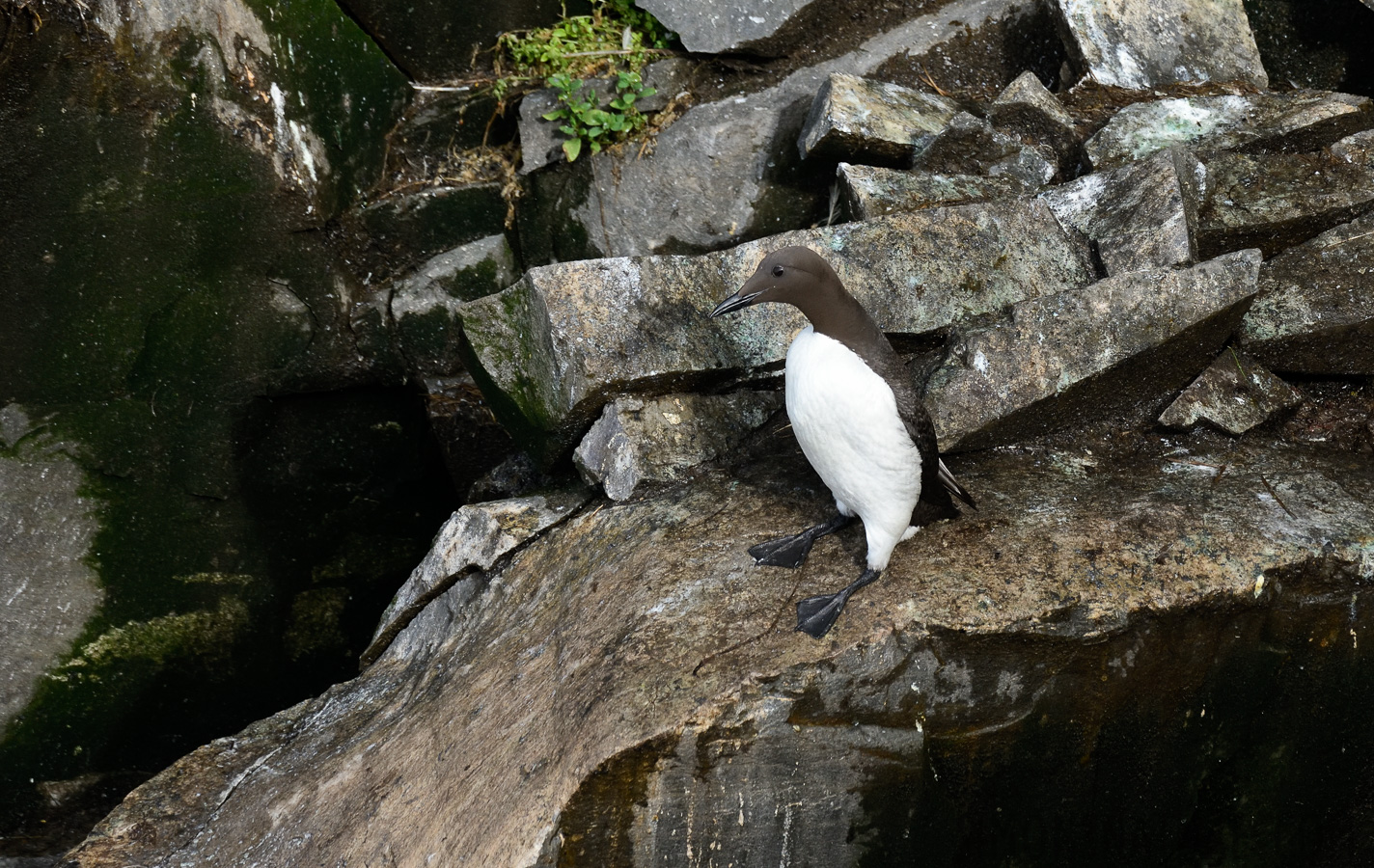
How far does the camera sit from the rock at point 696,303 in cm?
427

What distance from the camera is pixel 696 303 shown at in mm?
4430

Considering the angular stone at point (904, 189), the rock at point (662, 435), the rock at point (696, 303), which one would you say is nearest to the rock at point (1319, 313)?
the rock at point (696, 303)

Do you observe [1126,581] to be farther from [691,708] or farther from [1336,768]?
[691,708]

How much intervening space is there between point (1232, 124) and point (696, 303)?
2.86 meters

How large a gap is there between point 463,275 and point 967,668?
11.7ft

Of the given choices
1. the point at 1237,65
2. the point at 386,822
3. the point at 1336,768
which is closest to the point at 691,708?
the point at 386,822

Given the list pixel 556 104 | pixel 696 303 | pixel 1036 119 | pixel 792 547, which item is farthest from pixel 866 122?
pixel 792 547

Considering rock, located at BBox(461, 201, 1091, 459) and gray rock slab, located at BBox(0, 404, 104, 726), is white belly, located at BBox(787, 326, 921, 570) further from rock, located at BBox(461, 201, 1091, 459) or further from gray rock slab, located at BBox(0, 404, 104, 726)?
gray rock slab, located at BBox(0, 404, 104, 726)

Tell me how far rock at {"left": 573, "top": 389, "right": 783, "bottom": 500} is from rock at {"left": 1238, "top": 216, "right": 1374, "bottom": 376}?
1.96m

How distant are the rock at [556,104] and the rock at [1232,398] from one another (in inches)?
119

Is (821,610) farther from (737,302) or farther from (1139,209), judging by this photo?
(1139,209)

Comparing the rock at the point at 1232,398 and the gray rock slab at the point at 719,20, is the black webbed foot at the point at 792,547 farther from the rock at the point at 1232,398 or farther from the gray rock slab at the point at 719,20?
the gray rock slab at the point at 719,20

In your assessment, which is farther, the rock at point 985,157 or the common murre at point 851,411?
the rock at point 985,157

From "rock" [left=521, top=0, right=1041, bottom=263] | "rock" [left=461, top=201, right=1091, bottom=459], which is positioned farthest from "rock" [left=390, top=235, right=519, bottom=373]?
"rock" [left=461, top=201, right=1091, bottom=459]
